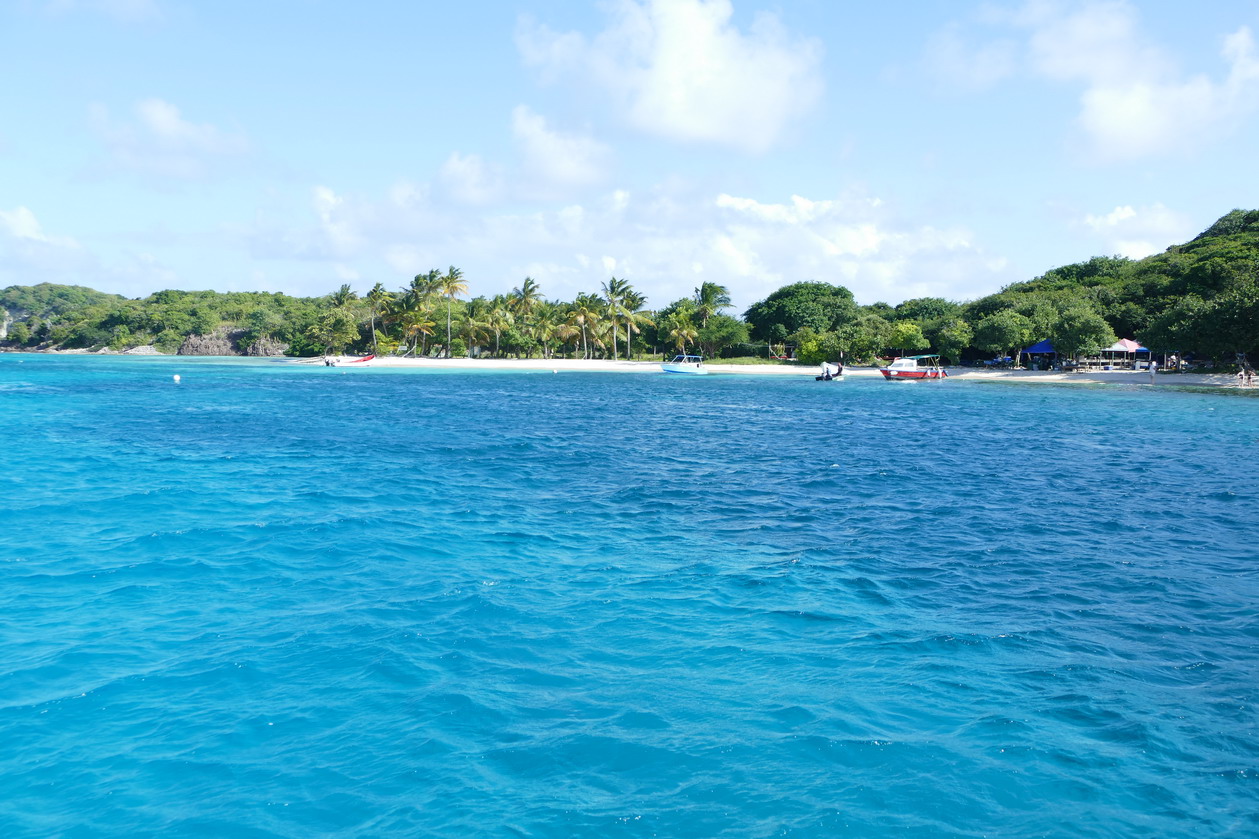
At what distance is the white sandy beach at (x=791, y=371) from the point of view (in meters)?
66.8

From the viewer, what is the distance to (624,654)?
29.5ft

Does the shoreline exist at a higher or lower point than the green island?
lower

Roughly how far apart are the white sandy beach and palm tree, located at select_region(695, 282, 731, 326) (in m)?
9.01

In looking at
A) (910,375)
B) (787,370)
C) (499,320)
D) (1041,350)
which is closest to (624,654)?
(910,375)

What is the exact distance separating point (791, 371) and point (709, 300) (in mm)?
17854

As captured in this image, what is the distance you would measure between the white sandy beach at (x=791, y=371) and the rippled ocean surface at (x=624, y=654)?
2135 inches

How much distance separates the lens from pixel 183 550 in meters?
13.3

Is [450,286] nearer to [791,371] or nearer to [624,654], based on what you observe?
[791,371]

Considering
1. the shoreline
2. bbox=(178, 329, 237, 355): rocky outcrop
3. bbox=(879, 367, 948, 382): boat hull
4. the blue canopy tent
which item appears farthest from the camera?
bbox=(178, 329, 237, 355): rocky outcrop

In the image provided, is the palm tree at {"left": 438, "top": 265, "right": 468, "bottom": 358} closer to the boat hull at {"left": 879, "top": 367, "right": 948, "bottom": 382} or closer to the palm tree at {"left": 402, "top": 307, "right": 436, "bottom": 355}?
the palm tree at {"left": 402, "top": 307, "right": 436, "bottom": 355}

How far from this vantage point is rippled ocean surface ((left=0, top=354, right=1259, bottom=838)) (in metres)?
6.29

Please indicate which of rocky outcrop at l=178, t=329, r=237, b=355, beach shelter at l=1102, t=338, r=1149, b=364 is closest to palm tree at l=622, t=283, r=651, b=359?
beach shelter at l=1102, t=338, r=1149, b=364

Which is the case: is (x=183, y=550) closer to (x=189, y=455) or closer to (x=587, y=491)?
(x=587, y=491)

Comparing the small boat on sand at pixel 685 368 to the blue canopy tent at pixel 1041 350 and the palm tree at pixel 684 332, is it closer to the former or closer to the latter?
the palm tree at pixel 684 332
